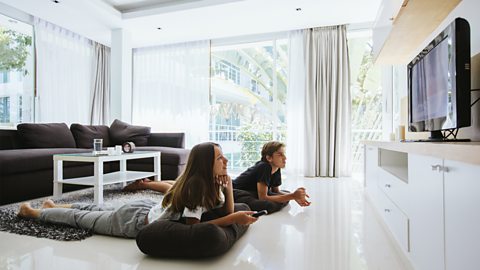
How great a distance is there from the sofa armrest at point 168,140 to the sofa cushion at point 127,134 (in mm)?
102

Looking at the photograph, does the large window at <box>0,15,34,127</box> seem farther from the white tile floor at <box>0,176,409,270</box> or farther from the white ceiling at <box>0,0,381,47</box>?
the white tile floor at <box>0,176,409,270</box>

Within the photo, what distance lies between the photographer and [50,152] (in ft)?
9.70

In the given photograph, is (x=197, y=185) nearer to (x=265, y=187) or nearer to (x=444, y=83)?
(x=265, y=187)

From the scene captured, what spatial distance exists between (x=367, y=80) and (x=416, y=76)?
397cm

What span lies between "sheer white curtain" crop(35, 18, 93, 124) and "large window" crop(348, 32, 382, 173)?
16.0ft

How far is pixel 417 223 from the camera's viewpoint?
1.23 metres

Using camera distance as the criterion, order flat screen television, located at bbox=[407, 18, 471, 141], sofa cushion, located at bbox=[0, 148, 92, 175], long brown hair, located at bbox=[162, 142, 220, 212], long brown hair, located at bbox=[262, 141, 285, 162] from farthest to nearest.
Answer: sofa cushion, located at bbox=[0, 148, 92, 175] → long brown hair, located at bbox=[262, 141, 285, 162] → long brown hair, located at bbox=[162, 142, 220, 212] → flat screen television, located at bbox=[407, 18, 471, 141]

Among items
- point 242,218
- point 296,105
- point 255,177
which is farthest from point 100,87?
point 242,218

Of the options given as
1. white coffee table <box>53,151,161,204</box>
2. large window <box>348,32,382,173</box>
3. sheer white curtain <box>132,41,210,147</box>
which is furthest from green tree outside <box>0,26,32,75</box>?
large window <box>348,32,382,173</box>

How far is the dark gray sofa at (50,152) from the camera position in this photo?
256 centimetres

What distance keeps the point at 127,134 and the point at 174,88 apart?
163 cm

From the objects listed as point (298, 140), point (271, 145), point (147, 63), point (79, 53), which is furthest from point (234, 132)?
point (271, 145)

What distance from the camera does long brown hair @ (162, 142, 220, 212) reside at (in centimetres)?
143

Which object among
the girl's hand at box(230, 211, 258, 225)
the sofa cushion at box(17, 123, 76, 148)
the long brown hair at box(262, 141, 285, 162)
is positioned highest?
the sofa cushion at box(17, 123, 76, 148)
